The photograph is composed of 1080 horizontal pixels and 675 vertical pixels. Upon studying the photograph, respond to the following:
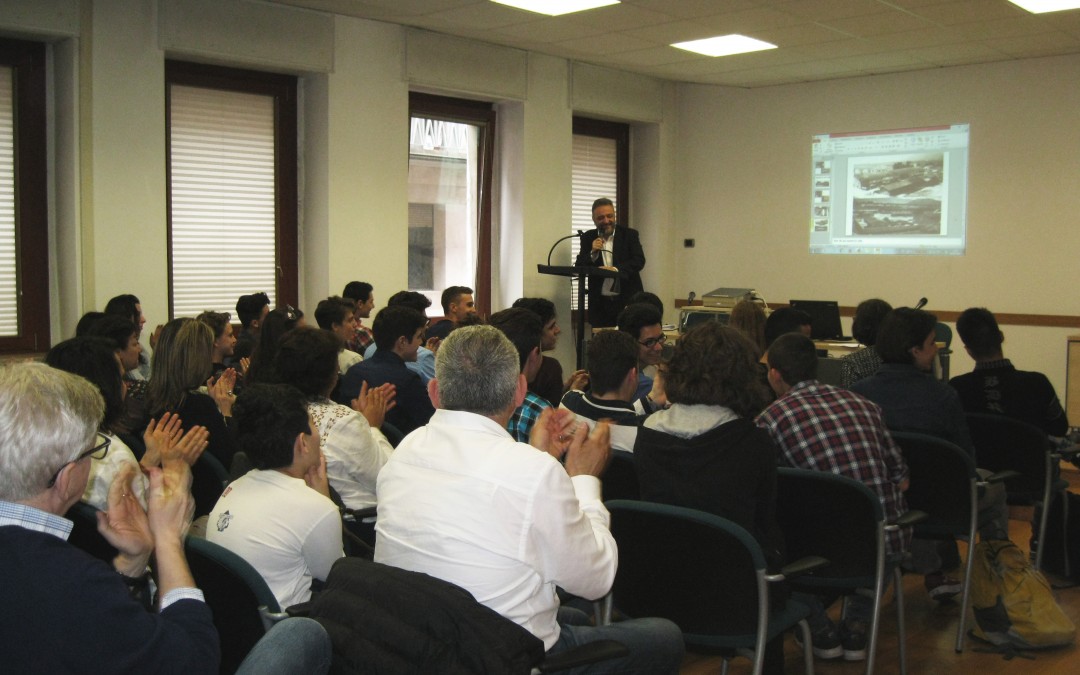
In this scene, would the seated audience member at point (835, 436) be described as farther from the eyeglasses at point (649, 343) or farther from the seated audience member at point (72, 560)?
the seated audience member at point (72, 560)

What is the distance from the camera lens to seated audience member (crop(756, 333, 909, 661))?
2.93 metres

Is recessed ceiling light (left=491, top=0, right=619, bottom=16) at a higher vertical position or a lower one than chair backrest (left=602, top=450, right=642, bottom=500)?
higher

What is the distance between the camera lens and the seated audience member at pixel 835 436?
2930 millimetres

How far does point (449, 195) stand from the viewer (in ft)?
26.1

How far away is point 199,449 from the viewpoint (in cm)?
263

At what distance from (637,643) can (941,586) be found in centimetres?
230

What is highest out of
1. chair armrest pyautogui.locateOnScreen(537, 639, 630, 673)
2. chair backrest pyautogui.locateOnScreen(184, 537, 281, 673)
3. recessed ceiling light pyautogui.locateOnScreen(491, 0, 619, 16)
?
recessed ceiling light pyautogui.locateOnScreen(491, 0, 619, 16)

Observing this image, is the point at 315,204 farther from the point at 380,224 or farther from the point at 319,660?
the point at 319,660

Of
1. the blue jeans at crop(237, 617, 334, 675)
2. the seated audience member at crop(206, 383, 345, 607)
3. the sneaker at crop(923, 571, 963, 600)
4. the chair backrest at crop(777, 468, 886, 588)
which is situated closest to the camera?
the blue jeans at crop(237, 617, 334, 675)

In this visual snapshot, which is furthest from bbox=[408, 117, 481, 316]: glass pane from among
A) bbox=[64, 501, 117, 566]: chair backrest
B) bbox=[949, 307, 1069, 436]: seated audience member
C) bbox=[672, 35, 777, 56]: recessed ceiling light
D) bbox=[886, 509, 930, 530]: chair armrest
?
bbox=[64, 501, 117, 566]: chair backrest

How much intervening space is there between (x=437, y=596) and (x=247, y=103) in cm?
570

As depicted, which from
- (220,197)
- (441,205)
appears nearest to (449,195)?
(441,205)

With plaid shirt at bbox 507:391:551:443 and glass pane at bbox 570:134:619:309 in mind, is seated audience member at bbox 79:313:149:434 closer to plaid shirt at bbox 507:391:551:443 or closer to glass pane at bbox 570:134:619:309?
plaid shirt at bbox 507:391:551:443

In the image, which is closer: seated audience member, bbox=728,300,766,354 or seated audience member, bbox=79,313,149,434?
seated audience member, bbox=79,313,149,434
